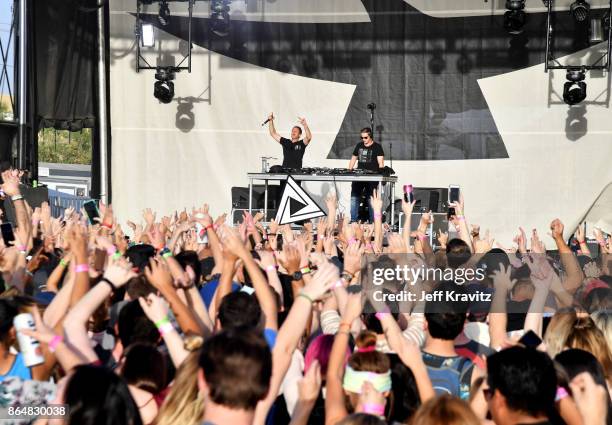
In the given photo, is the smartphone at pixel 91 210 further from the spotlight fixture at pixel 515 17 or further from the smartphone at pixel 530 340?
the spotlight fixture at pixel 515 17

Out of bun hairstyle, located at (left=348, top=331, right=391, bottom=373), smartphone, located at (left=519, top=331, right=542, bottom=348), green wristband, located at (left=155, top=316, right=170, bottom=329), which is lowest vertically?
bun hairstyle, located at (left=348, top=331, right=391, bottom=373)

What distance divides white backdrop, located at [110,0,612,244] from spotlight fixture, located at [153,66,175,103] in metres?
0.25

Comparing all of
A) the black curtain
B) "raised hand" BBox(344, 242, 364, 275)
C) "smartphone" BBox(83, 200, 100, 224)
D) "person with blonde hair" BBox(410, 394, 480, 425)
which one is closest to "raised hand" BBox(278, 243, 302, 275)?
A: "raised hand" BBox(344, 242, 364, 275)

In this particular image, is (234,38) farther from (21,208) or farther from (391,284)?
(391,284)

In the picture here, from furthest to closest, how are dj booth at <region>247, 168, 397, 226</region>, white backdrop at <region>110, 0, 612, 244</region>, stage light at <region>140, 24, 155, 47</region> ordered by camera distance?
stage light at <region>140, 24, 155, 47</region> < white backdrop at <region>110, 0, 612, 244</region> < dj booth at <region>247, 168, 397, 226</region>

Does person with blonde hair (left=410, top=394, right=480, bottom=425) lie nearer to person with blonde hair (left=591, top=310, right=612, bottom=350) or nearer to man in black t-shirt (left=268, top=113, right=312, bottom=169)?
person with blonde hair (left=591, top=310, right=612, bottom=350)

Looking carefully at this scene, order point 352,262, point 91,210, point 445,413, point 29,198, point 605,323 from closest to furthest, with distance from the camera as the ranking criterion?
point 445,413 < point 605,323 < point 352,262 < point 91,210 < point 29,198

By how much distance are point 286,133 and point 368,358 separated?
37.8 feet

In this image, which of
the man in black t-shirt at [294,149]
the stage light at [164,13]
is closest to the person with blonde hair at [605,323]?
the man in black t-shirt at [294,149]

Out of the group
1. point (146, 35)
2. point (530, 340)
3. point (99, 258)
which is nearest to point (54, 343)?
point (530, 340)

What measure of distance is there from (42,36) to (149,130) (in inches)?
85.5

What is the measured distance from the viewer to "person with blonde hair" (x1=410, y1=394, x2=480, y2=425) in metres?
2.18

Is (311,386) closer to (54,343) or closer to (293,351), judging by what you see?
(293,351)

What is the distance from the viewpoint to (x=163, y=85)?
14047 mm
